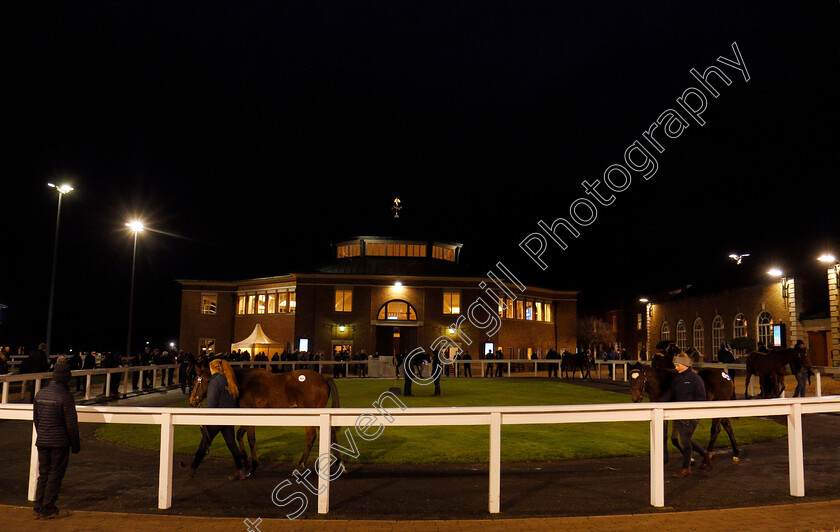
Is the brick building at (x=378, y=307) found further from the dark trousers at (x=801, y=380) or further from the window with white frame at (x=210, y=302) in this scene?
the dark trousers at (x=801, y=380)

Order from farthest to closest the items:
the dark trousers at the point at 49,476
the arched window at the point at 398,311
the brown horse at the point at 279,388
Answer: the arched window at the point at 398,311, the brown horse at the point at 279,388, the dark trousers at the point at 49,476

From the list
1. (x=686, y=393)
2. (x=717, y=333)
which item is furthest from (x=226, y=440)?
(x=717, y=333)

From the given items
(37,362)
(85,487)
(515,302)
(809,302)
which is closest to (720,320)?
(809,302)

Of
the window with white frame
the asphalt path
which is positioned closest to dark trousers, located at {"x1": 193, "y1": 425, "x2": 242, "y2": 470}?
the asphalt path

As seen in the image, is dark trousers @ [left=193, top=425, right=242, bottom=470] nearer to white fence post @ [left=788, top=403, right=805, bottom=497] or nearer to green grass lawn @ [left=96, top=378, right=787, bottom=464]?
green grass lawn @ [left=96, top=378, right=787, bottom=464]

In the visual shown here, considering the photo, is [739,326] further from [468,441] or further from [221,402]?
[221,402]

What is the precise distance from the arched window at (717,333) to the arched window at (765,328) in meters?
4.54

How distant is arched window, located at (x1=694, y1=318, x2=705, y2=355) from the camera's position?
144ft

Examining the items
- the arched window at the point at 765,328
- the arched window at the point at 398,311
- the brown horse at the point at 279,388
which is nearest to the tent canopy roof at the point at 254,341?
the arched window at the point at 398,311

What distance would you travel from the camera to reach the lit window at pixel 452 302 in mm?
45031

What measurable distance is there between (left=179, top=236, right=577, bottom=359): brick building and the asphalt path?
3305cm

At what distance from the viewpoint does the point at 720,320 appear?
1617 inches

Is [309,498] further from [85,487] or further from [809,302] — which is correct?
[809,302]

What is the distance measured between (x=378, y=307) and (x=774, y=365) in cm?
2993
